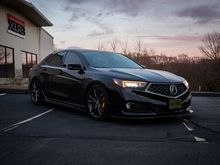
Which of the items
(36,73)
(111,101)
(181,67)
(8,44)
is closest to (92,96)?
(111,101)

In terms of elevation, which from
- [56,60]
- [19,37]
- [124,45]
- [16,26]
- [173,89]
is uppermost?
[16,26]

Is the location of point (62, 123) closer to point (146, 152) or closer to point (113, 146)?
point (113, 146)

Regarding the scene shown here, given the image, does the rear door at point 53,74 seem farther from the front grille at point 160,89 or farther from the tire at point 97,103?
the front grille at point 160,89

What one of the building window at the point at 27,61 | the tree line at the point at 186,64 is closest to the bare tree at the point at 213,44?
the tree line at the point at 186,64

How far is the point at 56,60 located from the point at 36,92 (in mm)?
1257

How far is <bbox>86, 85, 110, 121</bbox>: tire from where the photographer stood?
7.12m

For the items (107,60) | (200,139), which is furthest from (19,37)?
(200,139)

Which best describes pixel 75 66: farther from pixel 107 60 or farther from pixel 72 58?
pixel 107 60

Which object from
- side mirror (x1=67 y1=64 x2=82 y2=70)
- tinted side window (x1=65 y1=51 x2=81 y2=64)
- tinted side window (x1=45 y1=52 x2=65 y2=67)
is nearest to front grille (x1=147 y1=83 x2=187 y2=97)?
side mirror (x1=67 y1=64 x2=82 y2=70)

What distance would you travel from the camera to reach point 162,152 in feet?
15.4

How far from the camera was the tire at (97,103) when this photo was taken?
23.4 ft

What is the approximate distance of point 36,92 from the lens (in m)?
9.96

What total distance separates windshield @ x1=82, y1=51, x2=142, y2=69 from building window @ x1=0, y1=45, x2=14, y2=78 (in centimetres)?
1527

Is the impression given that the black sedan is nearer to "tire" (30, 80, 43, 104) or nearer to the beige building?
"tire" (30, 80, 43, 104)
